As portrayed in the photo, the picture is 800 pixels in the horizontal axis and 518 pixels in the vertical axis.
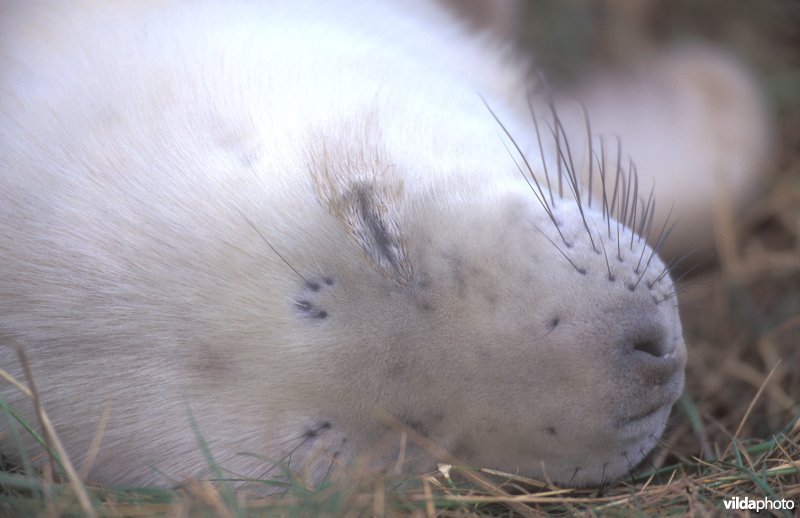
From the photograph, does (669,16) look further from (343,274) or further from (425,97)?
(343,274)

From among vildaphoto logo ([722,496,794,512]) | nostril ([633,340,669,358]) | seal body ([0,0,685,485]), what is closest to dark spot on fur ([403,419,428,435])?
seal body ([0,0,685,485])

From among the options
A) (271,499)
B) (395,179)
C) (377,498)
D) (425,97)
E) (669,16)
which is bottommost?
(271,499)

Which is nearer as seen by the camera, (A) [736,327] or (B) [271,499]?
(B) [271,499]

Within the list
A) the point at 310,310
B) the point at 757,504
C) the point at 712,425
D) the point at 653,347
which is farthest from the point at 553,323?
the point at 712,425

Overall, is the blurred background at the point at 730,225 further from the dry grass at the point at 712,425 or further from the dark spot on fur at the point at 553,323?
the dark spot on fur at the point at 553,323

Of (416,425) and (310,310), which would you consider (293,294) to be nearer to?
(310,310)

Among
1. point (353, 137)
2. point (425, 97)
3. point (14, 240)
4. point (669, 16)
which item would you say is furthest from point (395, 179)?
point (669, 16)

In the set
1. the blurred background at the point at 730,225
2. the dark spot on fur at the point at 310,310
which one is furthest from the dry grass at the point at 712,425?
the dark spot on fur at the point at 310,310

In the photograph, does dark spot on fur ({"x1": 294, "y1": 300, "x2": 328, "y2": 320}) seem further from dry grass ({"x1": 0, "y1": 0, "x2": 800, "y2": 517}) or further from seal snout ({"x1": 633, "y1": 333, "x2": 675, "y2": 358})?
seal snout ({"x1": 633, "y1": 333, "x2": 675, "y2": 358})
